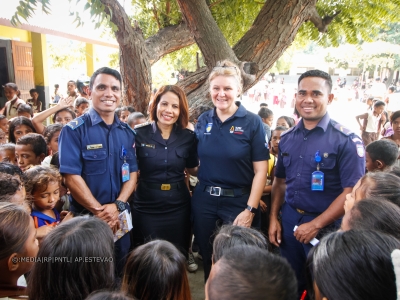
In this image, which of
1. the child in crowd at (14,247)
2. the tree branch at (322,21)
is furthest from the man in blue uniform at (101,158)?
the tree branch at (322,21)

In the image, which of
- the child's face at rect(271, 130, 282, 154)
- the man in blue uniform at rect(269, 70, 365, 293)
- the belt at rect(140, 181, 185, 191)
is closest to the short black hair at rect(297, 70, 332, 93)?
the man in blue uniform at rect(269, 70, 365, 293)

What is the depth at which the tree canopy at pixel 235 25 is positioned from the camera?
155 inches

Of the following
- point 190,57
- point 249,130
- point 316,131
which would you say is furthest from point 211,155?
point 190,57

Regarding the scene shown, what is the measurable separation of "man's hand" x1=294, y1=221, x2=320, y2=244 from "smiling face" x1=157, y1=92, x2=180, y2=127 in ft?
4.14

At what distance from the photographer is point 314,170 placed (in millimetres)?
2166

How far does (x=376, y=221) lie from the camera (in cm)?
140

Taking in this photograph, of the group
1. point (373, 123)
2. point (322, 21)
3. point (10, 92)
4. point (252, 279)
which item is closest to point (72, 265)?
point (252, 279)

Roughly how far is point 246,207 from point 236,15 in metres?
3.72

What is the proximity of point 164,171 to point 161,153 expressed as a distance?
0.15 m

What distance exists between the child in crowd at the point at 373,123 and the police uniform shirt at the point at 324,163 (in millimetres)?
5335

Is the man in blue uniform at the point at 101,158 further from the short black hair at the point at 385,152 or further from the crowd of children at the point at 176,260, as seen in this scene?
the short black hair at the point at 385,152

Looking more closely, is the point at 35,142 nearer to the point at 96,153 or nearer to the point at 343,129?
the point at 96,153

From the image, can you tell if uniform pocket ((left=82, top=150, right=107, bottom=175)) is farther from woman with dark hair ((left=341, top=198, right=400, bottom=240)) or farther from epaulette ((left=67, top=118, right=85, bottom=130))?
woman with dark hair ((left=341, top=198, right=400, bottom=240))

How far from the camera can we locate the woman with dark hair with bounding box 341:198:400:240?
1379 mm
